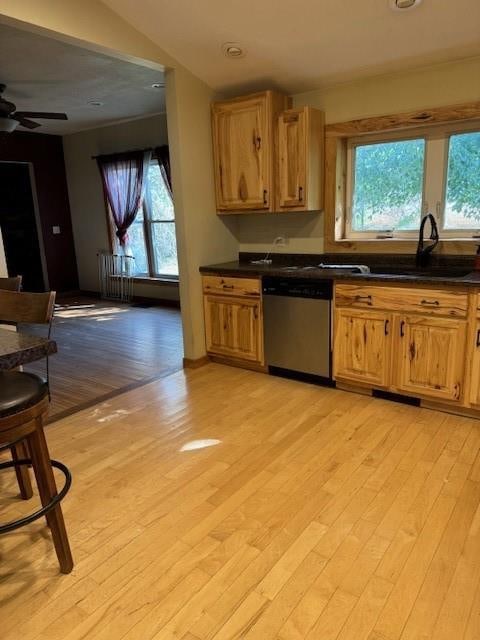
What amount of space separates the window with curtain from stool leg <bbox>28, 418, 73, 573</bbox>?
4.90 m

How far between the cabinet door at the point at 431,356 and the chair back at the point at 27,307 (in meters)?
2.10

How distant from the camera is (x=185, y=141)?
3.50 m

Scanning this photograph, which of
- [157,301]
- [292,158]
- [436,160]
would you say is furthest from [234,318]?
[157,301]

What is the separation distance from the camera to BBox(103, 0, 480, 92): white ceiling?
2.61 m

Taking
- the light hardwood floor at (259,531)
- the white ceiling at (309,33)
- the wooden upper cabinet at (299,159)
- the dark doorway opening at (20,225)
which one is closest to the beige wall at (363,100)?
the white ceiling at (309,33)

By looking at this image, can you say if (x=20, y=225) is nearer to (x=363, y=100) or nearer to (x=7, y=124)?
(x=7, y=124)

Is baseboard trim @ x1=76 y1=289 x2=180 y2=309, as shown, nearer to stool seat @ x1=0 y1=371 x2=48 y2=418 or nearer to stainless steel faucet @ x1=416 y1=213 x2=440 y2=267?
stainless steel faucet @ x1=416 y1=213 x2=440 y2=267

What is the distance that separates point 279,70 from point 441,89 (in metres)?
1.16

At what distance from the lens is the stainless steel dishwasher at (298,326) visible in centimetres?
320

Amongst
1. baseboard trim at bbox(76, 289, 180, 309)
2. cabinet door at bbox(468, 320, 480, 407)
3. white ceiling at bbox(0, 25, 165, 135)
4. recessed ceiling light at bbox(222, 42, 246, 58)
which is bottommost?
baseboard trim at bbox(76, 289, 180, 309)

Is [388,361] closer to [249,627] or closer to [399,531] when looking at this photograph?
[399,531]

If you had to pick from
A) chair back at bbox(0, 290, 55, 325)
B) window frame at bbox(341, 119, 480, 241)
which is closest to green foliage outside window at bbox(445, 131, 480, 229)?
window frame at bbox(341, 119, 480, 241)

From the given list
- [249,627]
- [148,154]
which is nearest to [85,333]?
[148,154]

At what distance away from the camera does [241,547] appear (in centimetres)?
177
